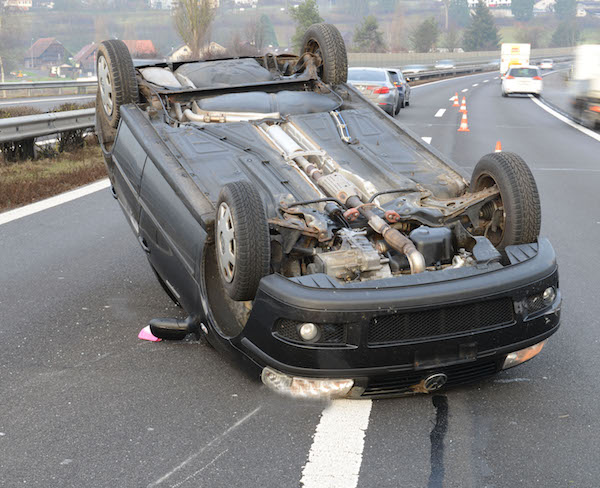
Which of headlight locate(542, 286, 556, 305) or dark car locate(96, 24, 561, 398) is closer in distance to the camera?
dark car locate(96, 24, 561, 398)

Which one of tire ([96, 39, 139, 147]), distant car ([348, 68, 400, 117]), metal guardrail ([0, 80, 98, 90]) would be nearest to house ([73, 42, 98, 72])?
metal guardrail ([0, 80, 98, 90])

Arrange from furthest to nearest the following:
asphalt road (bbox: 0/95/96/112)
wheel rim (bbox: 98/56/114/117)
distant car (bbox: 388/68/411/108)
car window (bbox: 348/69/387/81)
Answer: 1. asphalt road (bbox: 0/95/96/112)
2. distant car (bbox: 388/68/411/108)
3. car window (bbox: 348/69/387/81)
4. wheel rim (bbox: 98/56/114/117)

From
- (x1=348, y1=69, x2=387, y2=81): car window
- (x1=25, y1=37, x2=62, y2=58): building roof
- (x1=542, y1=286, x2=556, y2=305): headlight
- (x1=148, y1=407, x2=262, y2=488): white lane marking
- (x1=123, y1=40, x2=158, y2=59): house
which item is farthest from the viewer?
(x1=25, y1=37, x2=62, y2=58): building roof

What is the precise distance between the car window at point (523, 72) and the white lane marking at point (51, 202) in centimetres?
2919

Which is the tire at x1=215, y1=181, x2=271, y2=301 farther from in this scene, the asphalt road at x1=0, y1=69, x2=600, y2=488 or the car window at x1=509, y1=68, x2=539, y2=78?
the car window at x1=509, y1=68, x2=539, y2=78

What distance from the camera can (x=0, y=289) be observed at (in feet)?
19.9

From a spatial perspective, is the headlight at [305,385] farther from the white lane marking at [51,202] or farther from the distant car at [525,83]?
the distant car at [525,83]

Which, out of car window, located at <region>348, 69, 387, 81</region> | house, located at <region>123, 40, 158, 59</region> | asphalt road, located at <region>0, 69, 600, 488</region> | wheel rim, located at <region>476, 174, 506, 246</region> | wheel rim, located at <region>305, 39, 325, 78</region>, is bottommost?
house, located at <region>123, 40, 158, 59</region>

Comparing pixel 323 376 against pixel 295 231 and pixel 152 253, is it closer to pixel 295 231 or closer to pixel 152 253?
pixel 295 231

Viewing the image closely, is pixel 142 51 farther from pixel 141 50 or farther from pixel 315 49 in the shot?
pixel 315 49

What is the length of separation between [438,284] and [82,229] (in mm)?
5169

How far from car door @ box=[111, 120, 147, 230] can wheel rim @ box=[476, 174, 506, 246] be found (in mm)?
2305

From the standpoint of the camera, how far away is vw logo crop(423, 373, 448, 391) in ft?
12.9

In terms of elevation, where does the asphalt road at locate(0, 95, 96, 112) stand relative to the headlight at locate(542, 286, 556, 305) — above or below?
below
